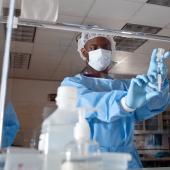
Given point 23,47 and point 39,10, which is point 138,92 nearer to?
point 39,10

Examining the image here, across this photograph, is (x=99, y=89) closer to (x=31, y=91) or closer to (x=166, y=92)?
(x=166, y=92)

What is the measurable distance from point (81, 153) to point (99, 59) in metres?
0.72

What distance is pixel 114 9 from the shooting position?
233 centimetres

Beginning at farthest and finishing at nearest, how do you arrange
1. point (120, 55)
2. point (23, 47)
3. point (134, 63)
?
point (134, 63), point (120, 55), point (23, 47)

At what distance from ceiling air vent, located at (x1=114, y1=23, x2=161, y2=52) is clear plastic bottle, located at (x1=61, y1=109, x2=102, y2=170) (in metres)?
2.21

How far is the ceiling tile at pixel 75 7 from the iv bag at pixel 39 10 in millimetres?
1041

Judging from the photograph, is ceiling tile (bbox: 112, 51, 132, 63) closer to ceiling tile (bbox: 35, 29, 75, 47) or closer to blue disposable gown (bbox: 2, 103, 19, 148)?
ceiling tile (bbox: 35, 29, 75, 47)

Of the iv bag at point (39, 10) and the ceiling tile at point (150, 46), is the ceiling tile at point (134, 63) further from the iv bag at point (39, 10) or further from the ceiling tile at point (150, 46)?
the iv bag at point (39, 10)

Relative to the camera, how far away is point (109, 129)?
3.02 feet

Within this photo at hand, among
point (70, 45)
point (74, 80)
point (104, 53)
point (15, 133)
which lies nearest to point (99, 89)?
point (74, 80)

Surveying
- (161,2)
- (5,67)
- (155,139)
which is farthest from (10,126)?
(155,139)

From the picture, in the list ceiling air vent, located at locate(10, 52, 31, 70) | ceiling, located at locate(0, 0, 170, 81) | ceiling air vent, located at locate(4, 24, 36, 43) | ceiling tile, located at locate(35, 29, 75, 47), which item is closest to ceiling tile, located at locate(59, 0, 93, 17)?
ceiling, located at locate(0, 0, 170, 81)

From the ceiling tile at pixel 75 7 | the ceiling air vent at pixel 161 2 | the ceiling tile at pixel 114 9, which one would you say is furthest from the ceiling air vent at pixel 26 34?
the ceiling air vent at pixel 161 2

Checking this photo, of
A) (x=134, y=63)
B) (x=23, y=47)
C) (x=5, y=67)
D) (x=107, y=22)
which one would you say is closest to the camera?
(x=5, y=67)
